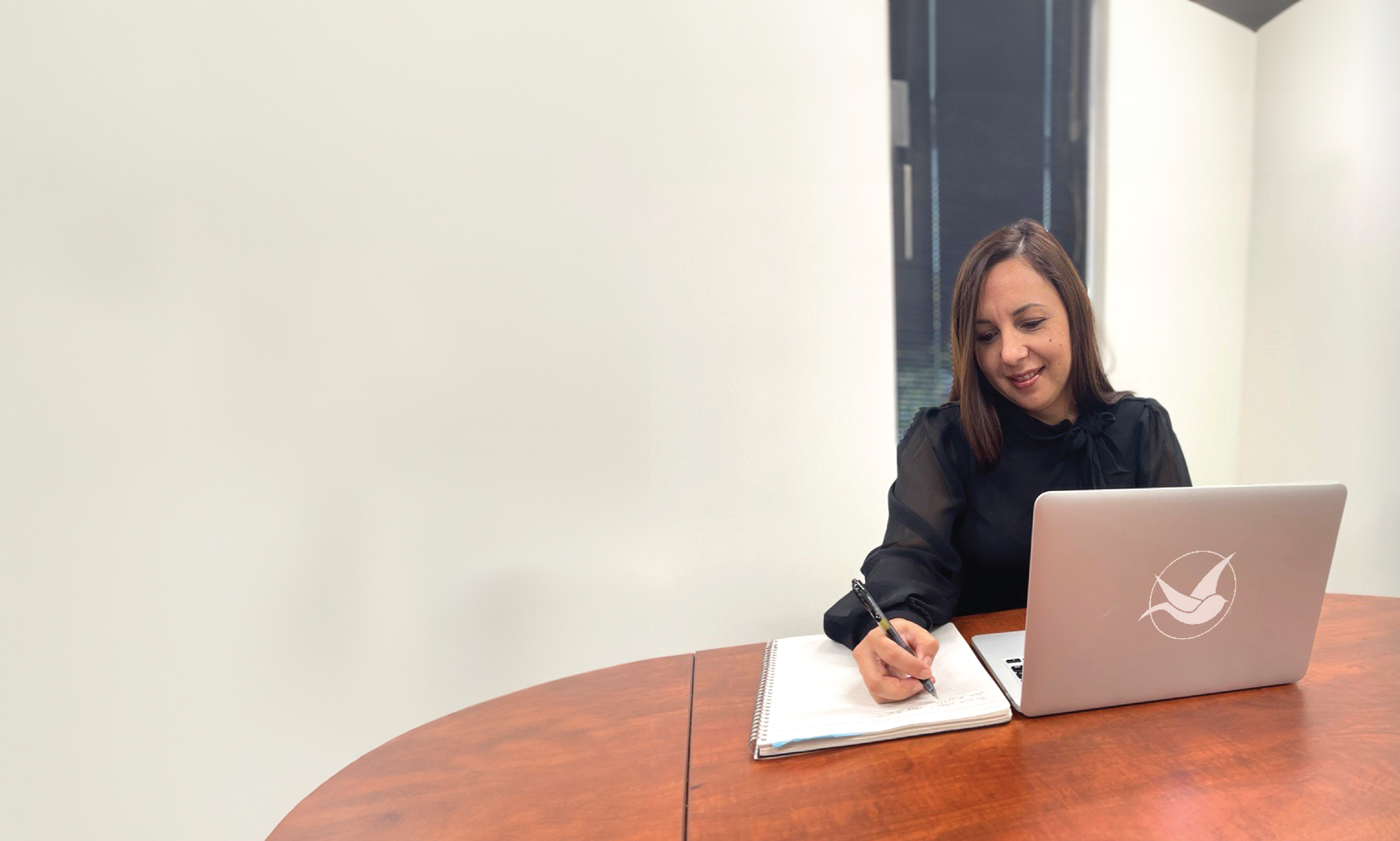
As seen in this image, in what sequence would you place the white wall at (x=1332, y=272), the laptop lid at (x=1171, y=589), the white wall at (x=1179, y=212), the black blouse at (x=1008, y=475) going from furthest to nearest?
the white wall at (x=1179, y=212), the white wall at (x=1332, y=272), the black blouse at (x=1008, y=475), the laptop lid at (x=1171, y=589)

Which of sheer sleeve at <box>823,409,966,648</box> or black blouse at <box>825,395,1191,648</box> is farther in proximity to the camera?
black blouse at <box>825,395,1191,648</box>

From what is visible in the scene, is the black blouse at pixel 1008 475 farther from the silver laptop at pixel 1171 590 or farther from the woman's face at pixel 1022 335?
the silver laptop at pixel 1171 590

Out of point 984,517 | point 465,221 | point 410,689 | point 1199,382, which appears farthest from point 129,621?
point 1199,382

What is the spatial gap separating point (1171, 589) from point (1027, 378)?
0.78 metres

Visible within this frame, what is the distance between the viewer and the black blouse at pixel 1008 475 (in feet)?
4.65

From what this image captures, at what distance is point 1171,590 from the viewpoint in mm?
765

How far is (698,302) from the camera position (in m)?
2.21

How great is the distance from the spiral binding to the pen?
0.17 metres

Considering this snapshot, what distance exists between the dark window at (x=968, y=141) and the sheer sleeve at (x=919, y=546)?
3.50 feet

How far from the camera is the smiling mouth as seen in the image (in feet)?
4.83

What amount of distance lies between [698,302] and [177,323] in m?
1.37

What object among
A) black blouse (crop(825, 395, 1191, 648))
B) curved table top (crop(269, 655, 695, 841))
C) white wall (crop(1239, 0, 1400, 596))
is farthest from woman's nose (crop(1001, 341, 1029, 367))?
white wall (crop(1239, 0, 1400, 596))

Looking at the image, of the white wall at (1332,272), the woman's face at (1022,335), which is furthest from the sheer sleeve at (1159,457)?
the white wall at (1332,272)

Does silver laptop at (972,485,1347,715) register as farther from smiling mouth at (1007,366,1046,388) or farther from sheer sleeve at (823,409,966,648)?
smiling mouth at (1007,366,1046,388)
